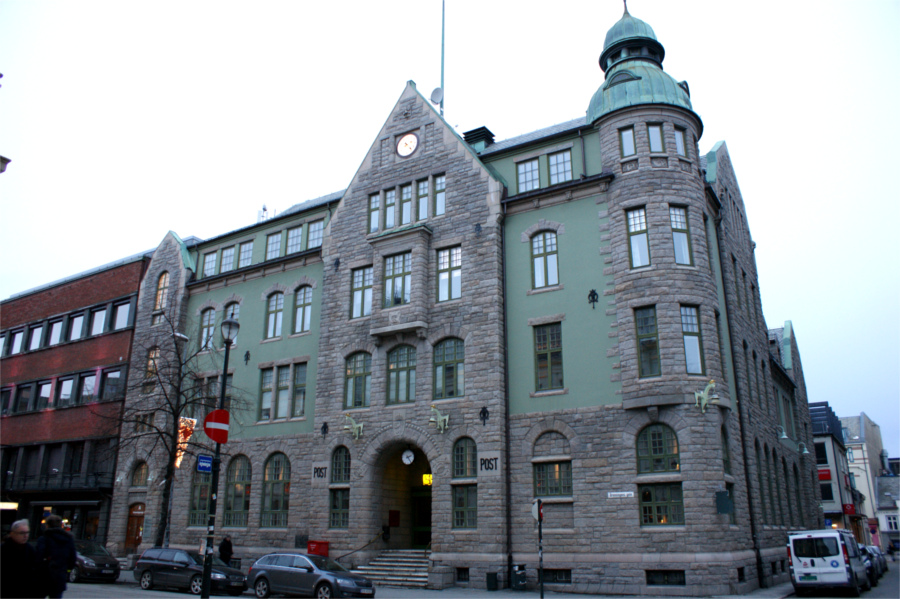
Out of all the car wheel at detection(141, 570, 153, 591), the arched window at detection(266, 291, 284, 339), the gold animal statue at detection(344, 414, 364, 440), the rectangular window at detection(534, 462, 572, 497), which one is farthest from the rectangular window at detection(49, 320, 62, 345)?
the rectangular window at detection(534, 462, 572, 497)

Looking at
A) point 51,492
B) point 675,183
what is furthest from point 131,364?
point 675,183

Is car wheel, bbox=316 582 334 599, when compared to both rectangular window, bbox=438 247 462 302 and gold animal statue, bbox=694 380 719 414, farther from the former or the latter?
gold animal statue, bbox=694 380 719 414

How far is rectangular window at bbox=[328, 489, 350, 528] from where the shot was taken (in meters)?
28.1

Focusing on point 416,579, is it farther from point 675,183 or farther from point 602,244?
point 675,183

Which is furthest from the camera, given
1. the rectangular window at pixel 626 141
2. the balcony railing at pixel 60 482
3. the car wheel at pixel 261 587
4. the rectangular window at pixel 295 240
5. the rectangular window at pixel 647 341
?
the balcony railing at pixel 60 482

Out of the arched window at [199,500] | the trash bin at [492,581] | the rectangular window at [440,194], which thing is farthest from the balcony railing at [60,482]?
the trash bin at [492,581]

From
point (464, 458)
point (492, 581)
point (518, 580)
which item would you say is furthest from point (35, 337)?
point (518, 580)

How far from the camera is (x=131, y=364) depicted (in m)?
38.8

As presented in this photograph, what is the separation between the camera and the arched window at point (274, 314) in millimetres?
33875

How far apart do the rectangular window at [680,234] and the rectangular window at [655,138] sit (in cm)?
235

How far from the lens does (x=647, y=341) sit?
77.8 feet

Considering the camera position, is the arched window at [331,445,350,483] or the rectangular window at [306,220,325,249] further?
the rectangular window at [306,220,325,249]

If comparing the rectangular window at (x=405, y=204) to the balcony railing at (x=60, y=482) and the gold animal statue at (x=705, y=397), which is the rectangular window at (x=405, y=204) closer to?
the gold animal statue at (x=705, y=397)

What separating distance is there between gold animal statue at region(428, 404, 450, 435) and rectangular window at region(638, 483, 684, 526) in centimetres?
754
